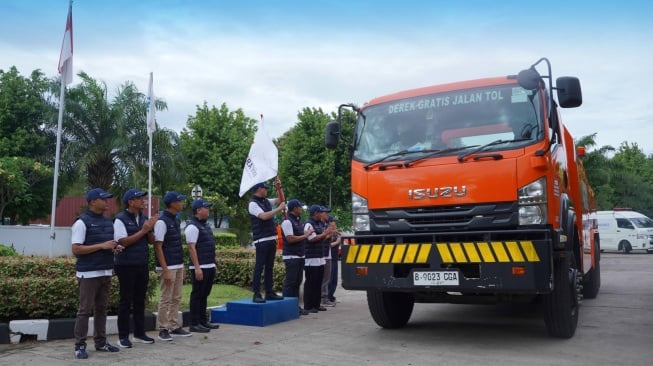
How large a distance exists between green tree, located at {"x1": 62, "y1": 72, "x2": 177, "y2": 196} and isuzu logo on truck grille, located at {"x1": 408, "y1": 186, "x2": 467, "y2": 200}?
16.0m

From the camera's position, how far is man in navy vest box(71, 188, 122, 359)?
5.81m

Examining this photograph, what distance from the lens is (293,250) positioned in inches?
348

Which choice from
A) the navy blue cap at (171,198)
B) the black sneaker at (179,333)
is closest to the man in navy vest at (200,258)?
the black sneaker at (179,333)

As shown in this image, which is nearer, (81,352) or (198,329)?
(81,352)

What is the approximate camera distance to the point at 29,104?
21.8 meters

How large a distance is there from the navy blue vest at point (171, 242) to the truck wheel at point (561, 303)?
416cm

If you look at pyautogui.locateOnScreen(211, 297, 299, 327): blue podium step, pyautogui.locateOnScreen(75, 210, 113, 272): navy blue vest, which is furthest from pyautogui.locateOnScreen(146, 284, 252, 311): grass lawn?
pyautogui.locateOnScreen(75, 210, 113, 272): navy blue vest

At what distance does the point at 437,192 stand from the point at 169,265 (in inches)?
125

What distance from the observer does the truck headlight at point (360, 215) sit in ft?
21.2

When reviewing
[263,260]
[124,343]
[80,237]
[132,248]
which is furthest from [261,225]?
[80,237]

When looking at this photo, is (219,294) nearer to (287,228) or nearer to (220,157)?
(287,228)

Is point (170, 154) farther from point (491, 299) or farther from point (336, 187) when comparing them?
point (491, 299)

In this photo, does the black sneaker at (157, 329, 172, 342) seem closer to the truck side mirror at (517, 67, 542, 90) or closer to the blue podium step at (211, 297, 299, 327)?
the blue podium step at (211, 297, 299, 327)

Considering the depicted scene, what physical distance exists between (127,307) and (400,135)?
3.53 metres
